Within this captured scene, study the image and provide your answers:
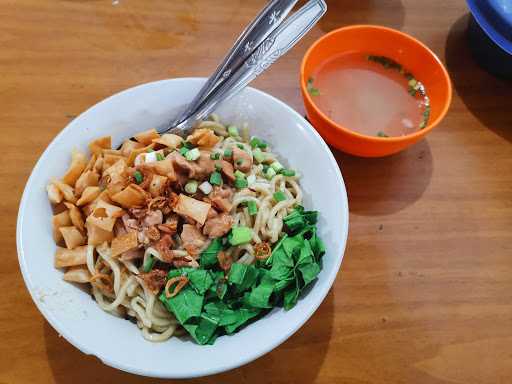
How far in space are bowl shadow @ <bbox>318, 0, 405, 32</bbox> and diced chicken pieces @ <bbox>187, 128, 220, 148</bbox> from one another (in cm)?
121

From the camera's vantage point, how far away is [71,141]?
1.60m

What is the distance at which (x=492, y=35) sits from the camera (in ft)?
6.76

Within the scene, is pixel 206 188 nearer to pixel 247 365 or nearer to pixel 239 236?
pixel 239 236

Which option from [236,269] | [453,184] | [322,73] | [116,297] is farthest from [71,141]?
[453,184]

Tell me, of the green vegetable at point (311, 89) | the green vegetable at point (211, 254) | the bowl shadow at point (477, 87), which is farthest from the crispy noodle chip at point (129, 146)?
the bowl shadow at point (477, 87)

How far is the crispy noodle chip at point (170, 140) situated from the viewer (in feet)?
5.38

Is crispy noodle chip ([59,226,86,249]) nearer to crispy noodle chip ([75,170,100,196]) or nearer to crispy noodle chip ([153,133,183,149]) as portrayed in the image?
crispy noodle chip ([75,170,100,196])

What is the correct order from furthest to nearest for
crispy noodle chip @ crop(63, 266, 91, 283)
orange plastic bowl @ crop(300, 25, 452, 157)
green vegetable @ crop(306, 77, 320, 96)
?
green vegetable @ crop(306, 77, 320, 96)
orange plastic bowl @ crop(300, 25, 452, 157)
crispy noodle chip @ crop(63, 266, 91, 283)

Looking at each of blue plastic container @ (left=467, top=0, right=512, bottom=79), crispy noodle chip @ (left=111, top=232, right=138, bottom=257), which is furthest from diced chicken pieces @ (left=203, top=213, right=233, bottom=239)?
blue plastic container @ (left=467, top=0, right=512, bottom=79)

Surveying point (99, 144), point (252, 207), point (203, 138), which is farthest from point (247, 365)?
point (99, 144)

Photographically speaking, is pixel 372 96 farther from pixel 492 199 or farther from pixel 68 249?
pixel 68 249

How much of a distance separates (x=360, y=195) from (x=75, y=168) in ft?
4.03

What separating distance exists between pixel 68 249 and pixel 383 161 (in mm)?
1446

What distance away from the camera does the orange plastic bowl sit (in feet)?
5.78
